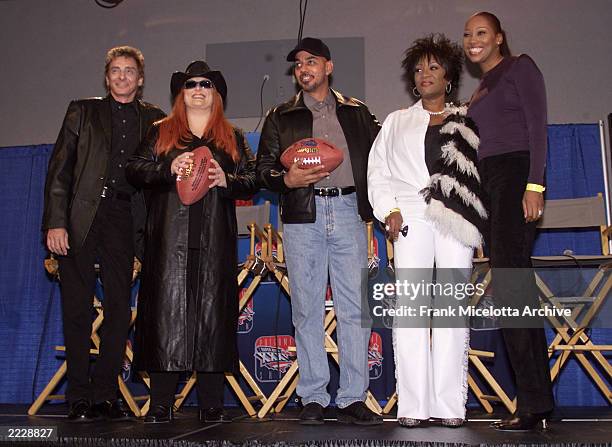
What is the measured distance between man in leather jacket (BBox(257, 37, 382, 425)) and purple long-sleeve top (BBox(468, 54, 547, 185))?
1.99ft

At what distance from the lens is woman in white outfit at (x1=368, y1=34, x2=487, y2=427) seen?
2.83 m

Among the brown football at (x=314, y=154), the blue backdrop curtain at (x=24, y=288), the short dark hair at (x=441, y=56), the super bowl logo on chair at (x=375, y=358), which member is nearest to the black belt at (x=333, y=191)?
the brown football at (x=314, y=154)

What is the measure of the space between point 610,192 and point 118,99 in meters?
3.31

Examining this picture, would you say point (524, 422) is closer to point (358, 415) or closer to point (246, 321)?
point (358, 415)

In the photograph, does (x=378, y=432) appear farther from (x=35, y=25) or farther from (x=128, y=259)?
(x=35, y=25)

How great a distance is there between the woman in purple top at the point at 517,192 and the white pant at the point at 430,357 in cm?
18

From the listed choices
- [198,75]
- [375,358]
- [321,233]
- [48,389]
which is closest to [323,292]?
[321,233]

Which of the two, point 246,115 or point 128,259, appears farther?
point 246,115

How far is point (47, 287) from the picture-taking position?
499cm

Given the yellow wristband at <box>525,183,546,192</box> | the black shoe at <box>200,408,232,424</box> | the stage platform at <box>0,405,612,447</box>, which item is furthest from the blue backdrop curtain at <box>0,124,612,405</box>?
the yellow wristband at <box>525,183,546,192</box>

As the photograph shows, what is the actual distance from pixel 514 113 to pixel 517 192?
35 centimetres

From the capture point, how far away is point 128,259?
3.45 metres

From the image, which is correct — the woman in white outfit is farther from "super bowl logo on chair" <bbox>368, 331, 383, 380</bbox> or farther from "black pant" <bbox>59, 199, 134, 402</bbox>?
"super bowl logo on chair" <bbox>368, 331, 383, 380</bbox>

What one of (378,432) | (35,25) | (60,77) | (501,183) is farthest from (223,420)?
(35,25)
